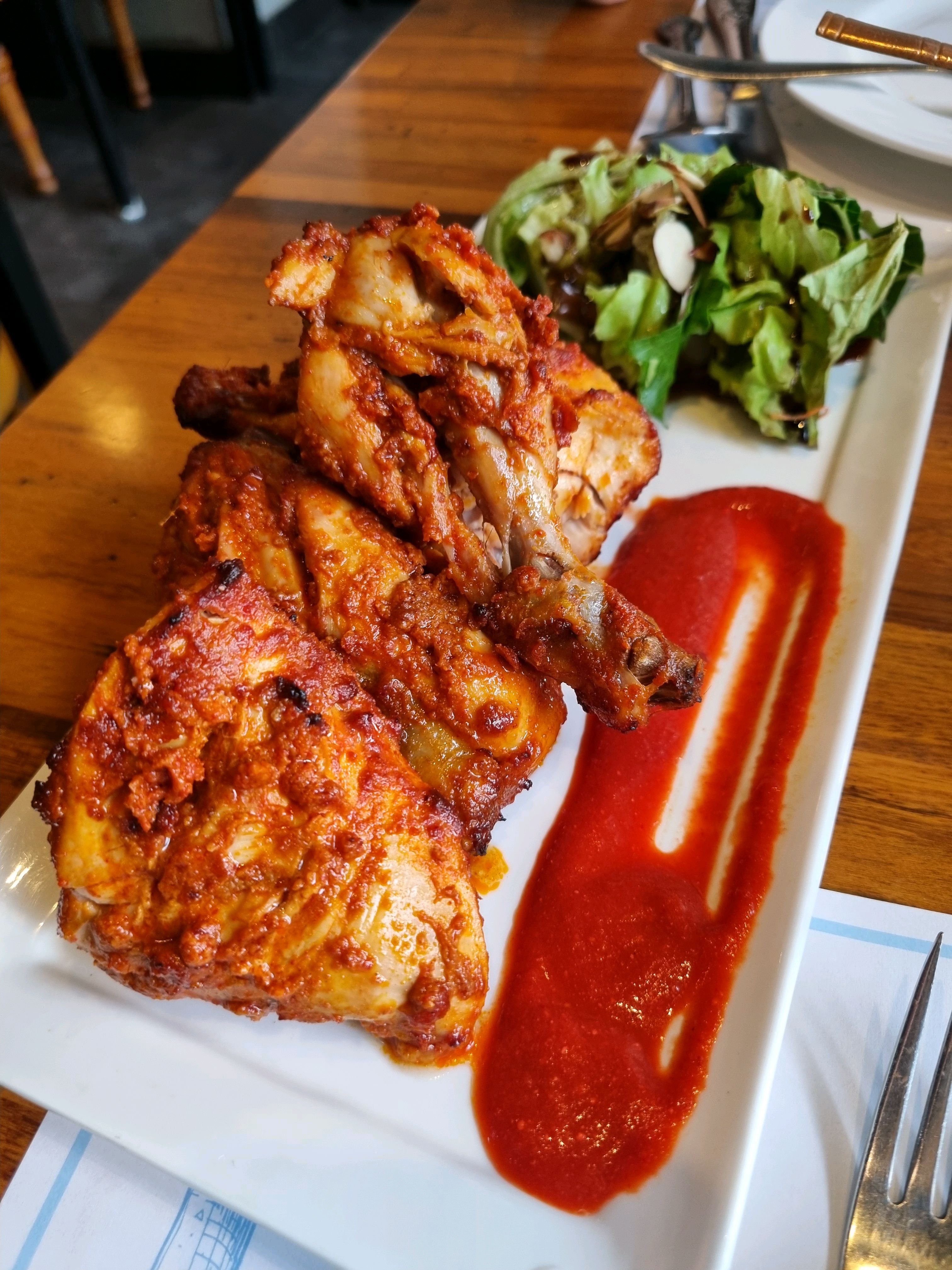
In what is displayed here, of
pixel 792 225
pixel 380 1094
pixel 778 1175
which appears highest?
pixel 792 225

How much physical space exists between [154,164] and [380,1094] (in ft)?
24.1

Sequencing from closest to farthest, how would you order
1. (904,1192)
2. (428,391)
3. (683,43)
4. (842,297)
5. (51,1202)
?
(904,1192)
(51,1202)
(428,391)
(842,297)
(683,43)

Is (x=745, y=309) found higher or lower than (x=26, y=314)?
higher

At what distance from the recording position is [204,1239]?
1.44 metres

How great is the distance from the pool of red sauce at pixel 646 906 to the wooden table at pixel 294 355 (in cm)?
19

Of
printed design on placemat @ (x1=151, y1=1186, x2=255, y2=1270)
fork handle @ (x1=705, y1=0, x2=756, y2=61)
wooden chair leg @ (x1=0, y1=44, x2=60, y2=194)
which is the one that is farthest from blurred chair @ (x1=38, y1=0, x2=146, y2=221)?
printed design on placemat @ (x1=151, y1=1186, x2=255, y2=1270)

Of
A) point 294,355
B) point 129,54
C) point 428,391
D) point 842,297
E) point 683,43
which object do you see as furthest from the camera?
point 129,54

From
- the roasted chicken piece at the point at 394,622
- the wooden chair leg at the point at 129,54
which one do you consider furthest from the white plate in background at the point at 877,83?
the wooden chair leg at the point at 129,54

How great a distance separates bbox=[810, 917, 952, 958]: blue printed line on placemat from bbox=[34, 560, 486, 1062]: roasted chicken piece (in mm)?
641

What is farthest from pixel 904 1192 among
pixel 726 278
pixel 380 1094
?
pixel 726 278

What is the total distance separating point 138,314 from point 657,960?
264cm

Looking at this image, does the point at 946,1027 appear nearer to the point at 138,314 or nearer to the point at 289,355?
the point at 289,355

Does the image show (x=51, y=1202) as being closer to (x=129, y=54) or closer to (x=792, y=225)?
(x=792, y=225)

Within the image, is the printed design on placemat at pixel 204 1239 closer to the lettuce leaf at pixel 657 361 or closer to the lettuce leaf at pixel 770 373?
the lettuce leaf at pixel 657 361
